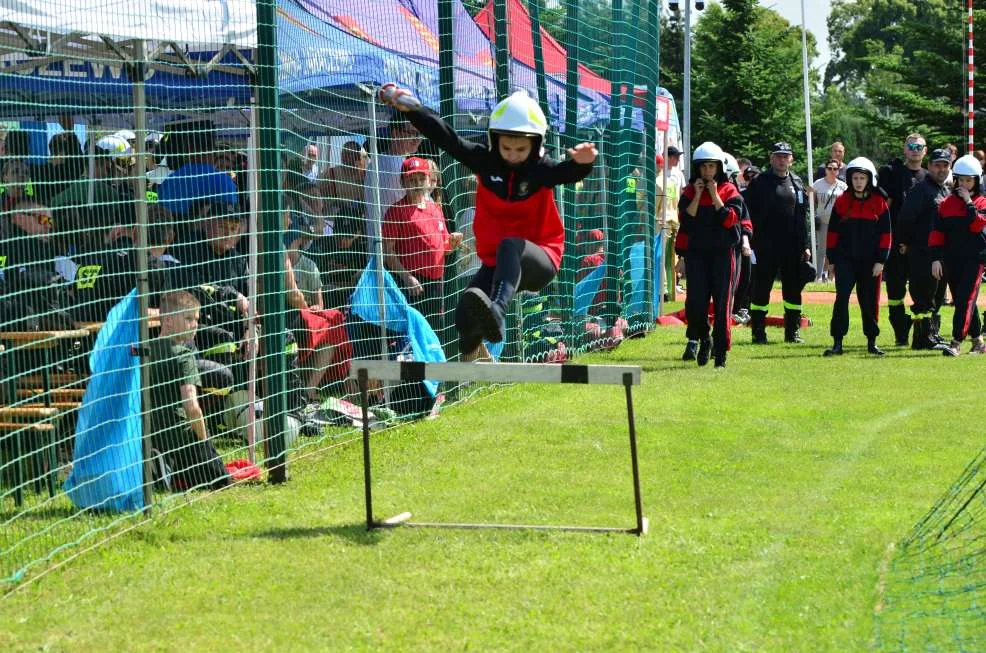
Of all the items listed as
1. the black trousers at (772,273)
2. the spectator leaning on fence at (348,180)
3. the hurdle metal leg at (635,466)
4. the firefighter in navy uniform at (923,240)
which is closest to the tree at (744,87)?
the black trousers at (772,273)

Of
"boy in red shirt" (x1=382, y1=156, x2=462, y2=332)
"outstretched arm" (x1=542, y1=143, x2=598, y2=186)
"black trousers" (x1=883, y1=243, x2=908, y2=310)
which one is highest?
"outstretched arm" (x1=542, y1=143, x2=598, y2=186)

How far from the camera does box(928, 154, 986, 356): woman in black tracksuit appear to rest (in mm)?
14086

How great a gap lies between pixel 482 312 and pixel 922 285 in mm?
9002

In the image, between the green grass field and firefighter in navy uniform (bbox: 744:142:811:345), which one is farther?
firefighter in navy uniform (bbox: 744:142:811:345)

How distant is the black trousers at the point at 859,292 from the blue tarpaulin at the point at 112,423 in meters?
9.17

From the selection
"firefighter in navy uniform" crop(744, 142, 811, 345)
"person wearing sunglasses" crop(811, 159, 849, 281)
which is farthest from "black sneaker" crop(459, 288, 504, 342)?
"person wearing sunglasses" crop(811, 159, 849, 281)

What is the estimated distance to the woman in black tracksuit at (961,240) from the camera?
1409 centimetres

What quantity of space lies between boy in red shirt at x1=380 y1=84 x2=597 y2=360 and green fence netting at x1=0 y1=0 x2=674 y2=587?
1.23 m

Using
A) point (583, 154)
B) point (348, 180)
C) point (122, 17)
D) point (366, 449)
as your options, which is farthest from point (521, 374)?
point (348, 180)

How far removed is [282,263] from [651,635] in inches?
152

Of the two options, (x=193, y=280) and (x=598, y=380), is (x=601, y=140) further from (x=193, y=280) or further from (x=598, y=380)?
(x=598, y=380)

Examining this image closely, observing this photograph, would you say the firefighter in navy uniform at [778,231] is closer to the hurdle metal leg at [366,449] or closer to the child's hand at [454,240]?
the child's hand at [454,240]

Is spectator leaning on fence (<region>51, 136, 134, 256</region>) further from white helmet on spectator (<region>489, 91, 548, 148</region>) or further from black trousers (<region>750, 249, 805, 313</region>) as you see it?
black trousers (<region>750, 249, 805, 313</region>)

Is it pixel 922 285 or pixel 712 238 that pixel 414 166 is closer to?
pixel 712 238
